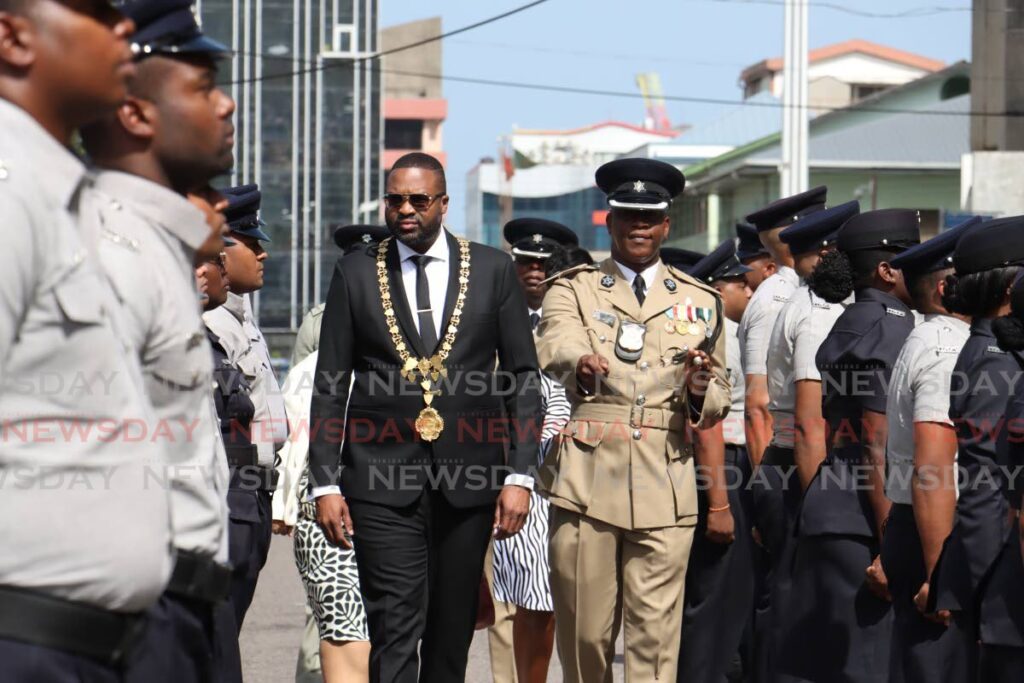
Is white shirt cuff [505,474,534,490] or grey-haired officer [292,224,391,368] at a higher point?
grey-haired officer [292,224,391,368]

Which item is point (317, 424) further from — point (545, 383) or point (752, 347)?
point (752, 347)

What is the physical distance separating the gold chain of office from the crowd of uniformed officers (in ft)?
0.04

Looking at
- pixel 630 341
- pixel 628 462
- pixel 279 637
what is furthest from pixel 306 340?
pixel 628 462

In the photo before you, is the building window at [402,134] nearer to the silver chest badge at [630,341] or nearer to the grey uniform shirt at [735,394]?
the grey uniform shirt at [735,394]

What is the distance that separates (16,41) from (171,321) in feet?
2.11

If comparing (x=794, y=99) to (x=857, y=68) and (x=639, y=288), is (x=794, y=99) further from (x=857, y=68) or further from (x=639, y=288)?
(x=857, y=68)

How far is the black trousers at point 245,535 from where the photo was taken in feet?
21.1

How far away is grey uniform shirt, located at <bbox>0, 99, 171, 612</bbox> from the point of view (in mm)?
2880

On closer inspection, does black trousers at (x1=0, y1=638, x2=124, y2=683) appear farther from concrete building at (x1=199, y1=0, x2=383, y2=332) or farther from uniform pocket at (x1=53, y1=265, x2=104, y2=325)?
concrete building at (x1=199, y1=0, x2=383, y2=332)

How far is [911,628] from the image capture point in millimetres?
6191

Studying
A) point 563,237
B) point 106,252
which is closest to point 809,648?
point 563,237

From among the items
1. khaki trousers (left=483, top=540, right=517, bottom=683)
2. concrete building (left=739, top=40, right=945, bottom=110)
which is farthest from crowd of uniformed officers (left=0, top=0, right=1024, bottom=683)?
concrete building (left=739, top=40, right=945, bottom=110)

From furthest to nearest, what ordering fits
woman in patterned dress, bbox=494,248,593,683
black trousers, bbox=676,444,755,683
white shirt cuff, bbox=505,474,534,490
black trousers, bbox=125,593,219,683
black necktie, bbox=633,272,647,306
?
woman in patterned dress, bbox=494,248,593,683
black trousers, bbox=676,444,755,683
black necktie, bbox=633,272,647,306
white shirt cuff, bbox=505,474,534,490
black trousers, bbox=125,593,219,683

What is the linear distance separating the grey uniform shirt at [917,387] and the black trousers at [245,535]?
2.18m
